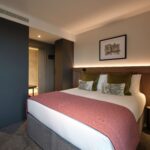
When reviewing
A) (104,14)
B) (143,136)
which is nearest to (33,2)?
(104,14)

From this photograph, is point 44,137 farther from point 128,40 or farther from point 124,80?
point 128,40

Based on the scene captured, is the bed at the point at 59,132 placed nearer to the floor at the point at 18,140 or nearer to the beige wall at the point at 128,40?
the floor at the point at 18,140

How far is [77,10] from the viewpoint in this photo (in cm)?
272

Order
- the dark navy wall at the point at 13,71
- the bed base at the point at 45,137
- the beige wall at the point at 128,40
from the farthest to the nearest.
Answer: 1. the beige wall at the point at 128,40
2. the dark navy wall at the point at 13,71
3. the bed base at the point at 45,137

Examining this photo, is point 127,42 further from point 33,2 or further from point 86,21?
point 33,2

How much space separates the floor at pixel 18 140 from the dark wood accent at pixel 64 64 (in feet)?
6.27

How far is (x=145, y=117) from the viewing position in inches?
103

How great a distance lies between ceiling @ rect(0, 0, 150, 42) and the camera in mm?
2424

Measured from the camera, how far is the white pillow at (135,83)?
8.29ft

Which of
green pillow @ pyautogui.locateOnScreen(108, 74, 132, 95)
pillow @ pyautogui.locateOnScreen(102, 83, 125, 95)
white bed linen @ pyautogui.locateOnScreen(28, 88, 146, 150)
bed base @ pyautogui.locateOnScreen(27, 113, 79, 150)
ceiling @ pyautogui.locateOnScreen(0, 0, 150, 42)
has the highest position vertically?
ceiling @ pyautogui.locateOnScreen(0, 0, 150, 42)

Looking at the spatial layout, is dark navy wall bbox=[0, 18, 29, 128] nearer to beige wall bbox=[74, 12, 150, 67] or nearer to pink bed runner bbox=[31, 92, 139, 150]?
pink bed runner bbox=[31, 92, 139, 150]

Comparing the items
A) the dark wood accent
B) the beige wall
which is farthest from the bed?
the dark wood accent

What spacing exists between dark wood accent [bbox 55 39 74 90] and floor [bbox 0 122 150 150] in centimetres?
191

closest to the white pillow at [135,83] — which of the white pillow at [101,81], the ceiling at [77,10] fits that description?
the white pillow at [101,81]
